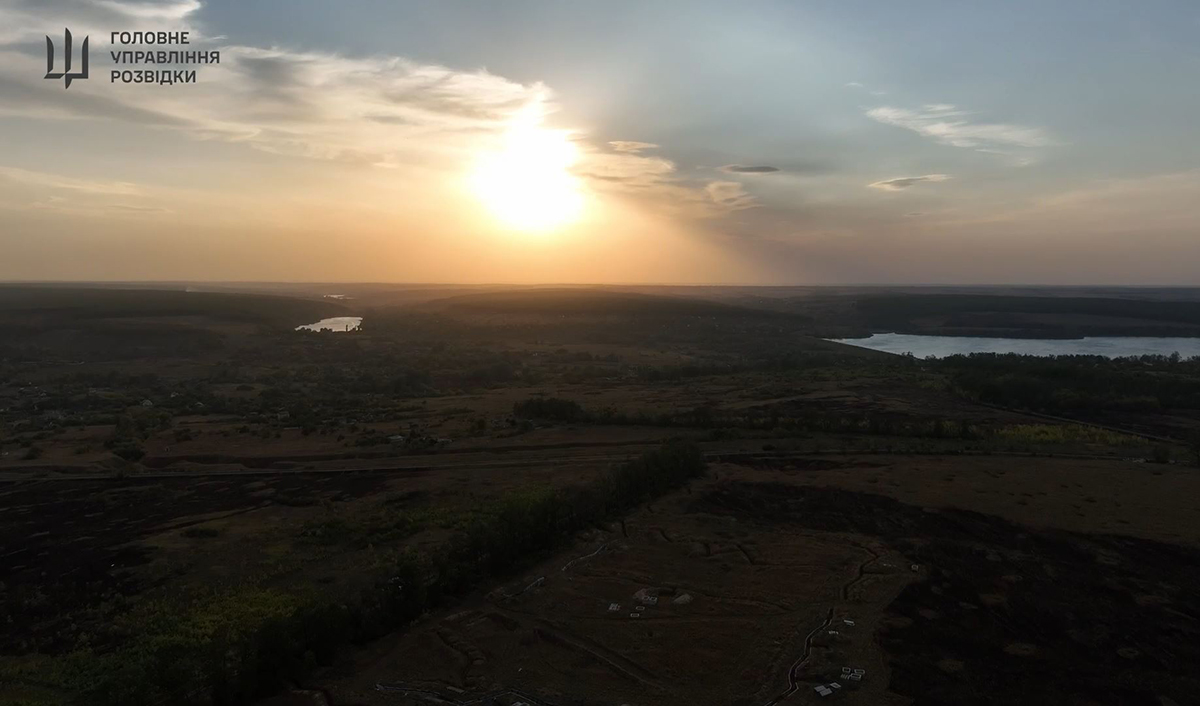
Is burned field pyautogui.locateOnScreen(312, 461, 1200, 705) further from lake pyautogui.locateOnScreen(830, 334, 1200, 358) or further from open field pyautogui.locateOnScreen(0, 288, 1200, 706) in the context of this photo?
lake pyautogui.locateOnScreen(830, 334, 1200, 358)

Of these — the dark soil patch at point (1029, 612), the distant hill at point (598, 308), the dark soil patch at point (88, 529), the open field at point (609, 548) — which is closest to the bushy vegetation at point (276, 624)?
the open field at point (609, 548)

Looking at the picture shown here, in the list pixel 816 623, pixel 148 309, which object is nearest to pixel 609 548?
pixel 816 623

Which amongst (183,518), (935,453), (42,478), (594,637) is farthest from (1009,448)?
(42,478)

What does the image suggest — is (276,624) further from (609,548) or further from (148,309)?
(148,309)

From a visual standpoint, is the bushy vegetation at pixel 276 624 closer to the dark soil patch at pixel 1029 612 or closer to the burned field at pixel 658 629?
the burned field at pixel 658 629

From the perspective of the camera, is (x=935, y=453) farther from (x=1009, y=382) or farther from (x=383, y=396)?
(x=383, y=396)

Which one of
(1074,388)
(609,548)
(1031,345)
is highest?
(1031,345)

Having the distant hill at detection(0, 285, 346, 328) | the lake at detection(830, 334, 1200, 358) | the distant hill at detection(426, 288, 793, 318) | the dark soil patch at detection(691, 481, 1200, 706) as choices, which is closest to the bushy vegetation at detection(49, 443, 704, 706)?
the dark soil patch at detection(691, 481, 1200, 706)
